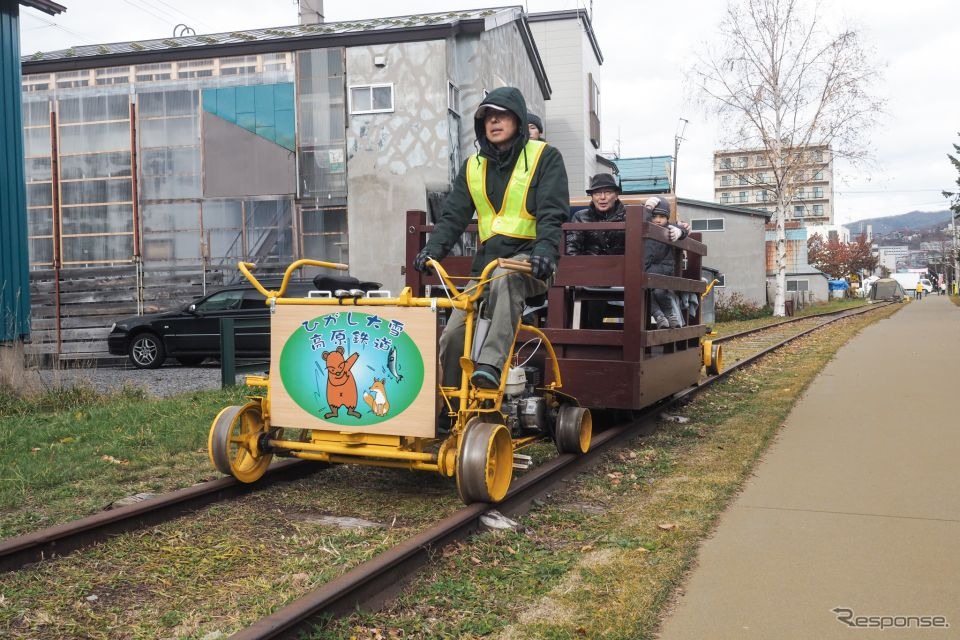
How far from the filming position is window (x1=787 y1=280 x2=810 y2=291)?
2603 inches

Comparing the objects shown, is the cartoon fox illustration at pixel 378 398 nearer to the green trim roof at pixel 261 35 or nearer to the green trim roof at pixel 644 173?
the green trim roof at pixel 261 35

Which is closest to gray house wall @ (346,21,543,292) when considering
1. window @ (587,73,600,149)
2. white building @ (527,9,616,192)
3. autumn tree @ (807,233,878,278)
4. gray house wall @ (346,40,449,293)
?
gray house wall @ (346,40,449,293)

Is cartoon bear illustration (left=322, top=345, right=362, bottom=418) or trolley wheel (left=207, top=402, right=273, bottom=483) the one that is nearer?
cartoon bear illustration (left=322, top=345, right=362, bottom=418)

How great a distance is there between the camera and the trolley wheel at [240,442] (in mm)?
4824

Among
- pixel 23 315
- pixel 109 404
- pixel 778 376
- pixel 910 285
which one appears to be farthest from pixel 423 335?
pixel 910 285

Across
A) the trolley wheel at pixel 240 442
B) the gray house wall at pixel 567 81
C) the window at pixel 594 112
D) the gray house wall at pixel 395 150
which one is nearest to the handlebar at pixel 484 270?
the trolley wheel at pixel 240 442

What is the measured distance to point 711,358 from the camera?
35.1 ft

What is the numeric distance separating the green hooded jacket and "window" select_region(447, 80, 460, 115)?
16.8 meters

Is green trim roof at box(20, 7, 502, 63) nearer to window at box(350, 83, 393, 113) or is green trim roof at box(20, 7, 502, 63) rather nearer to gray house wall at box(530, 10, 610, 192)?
window at box(350, 83, 393, 113)

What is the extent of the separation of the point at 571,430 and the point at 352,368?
5.97 feet

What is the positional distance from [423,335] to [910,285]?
427 ft

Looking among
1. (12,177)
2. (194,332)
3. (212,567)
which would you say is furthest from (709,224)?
(212,567)

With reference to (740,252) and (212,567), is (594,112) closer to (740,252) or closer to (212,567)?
(740,252)

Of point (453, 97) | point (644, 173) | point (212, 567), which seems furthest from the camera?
point (644, 173)
